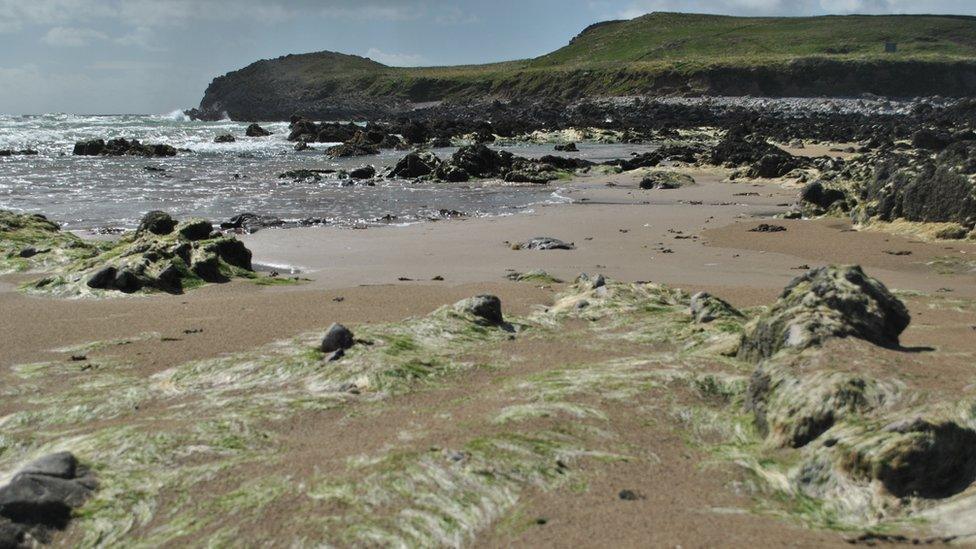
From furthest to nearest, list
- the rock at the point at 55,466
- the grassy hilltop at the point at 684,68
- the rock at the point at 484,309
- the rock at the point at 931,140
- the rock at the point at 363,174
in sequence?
the grassy hilltop at the point at 684,68
the rock at the point at 931,140
the rock at the point at 363,174
the rock at the point at 484,309
the rock at the point at 55,466

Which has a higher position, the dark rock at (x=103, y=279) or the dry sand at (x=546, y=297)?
the dark rock at (x=103, y=279)

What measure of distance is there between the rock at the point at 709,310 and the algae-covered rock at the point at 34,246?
31.4 ft

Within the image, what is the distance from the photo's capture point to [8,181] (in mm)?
29156

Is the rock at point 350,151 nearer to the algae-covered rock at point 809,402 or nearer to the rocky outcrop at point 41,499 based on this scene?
the rocky outcrop at point 41,499

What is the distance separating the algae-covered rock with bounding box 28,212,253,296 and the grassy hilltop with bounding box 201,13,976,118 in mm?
83757

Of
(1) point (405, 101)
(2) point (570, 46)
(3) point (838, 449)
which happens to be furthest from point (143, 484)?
(2) point (570, 46)

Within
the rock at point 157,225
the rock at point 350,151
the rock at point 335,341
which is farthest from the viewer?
the rock at point 350,151

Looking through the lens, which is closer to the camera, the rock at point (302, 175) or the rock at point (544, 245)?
the rock at point (544, 245)

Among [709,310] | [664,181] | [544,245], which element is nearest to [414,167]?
[664,181]

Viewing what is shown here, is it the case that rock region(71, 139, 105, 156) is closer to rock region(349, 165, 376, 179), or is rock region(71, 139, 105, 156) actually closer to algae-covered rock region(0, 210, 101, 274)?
rock region(349, 165, 376, 179)

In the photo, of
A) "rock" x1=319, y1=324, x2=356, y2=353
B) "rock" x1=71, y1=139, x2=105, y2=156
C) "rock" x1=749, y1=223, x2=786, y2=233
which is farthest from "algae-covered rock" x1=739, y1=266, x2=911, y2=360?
"rock" x1=71, y1=139, x2=105, y2=156

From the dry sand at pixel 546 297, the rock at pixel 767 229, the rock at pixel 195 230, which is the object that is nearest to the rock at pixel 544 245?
the dry sand at pixel 546 297

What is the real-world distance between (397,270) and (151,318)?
A: 171 inches

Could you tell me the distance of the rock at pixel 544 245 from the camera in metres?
14.4
